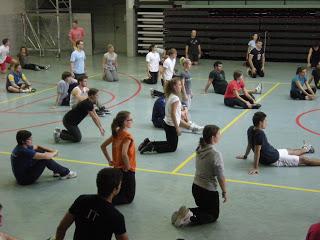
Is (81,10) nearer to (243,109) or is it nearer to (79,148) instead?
(243,109)

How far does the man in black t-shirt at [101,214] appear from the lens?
4.20 m

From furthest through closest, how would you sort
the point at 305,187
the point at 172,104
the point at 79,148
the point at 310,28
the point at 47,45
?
the point at 47,45
the point at 310,28
the point at 79,148
the point at 172,104
the point at 305,187

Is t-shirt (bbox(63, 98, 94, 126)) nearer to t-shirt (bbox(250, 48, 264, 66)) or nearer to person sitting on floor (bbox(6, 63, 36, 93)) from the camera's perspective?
person sitting on floor (bbox(6, 63, 36, 93))

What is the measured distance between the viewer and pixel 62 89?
46.8 feet

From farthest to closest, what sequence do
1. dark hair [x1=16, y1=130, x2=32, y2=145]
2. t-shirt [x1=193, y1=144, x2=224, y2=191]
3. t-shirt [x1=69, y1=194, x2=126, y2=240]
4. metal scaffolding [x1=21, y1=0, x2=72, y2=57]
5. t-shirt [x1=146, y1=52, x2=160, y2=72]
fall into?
metal scaffolding [x1=21, y1=0, x2=72, y2=57] → t-shirt [x1=146, y1=52, x2=160, y2=72] → dark hair [x1=16, y1=130, x2=32, y2=145] → t-shirt [x1=193, y1=144, x2=224, y2=191] → t-shirt [x1=69, y1=194, x2=126, y2=240]

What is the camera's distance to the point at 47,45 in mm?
29516

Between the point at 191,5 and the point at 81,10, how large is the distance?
7.78 m

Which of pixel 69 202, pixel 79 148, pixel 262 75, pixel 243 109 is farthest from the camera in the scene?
pixel 262 75

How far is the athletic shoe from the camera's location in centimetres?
660

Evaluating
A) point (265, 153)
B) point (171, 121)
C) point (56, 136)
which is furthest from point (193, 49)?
point (265, 153)

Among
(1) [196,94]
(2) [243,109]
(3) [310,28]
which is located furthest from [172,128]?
(3) [310,28]

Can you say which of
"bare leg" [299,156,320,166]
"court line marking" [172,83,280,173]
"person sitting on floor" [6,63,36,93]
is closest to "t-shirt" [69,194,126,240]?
"court line marking" [172,83,280,173]

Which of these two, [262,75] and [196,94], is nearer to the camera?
[196,94]

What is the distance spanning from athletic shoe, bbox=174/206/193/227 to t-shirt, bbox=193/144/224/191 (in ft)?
1.37
